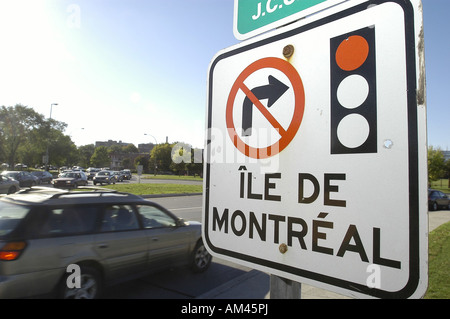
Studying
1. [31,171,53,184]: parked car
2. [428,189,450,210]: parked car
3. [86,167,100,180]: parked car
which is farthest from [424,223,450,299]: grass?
[86,167,100,180]: parked car

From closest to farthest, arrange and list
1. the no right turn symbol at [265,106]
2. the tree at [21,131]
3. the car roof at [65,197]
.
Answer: the no right turn symbol at [265,106] < the car roof at [65,197] < the tree at [21,131]

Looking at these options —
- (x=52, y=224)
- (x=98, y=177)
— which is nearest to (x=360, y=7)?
(x=52, y=224)

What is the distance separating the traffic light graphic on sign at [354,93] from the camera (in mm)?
816

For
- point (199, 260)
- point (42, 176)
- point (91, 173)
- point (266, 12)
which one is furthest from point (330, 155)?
point (91, 173)

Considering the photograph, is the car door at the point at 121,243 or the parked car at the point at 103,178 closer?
the car door at the point at 121,243

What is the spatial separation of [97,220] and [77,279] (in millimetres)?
932

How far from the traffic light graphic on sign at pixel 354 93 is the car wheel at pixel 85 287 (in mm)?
4523

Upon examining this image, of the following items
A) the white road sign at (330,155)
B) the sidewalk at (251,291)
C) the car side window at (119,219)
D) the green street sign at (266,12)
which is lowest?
the sidewalk at (251,291)

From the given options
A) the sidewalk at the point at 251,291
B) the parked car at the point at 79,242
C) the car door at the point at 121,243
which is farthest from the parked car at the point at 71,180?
the sidewalk at the point at 251,291

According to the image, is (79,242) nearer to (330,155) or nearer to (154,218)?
(154,218)

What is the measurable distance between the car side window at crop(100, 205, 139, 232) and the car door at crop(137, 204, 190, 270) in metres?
0.21

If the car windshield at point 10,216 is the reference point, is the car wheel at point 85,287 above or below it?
below

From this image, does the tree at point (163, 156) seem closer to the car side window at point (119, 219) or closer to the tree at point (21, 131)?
the tree at point (21, 131)

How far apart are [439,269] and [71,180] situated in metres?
23.9
